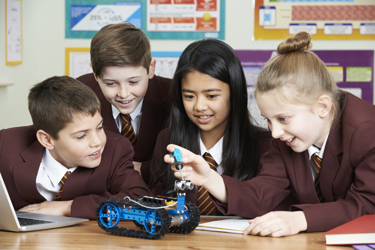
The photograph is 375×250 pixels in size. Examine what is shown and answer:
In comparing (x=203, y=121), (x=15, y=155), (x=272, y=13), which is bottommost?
(x=15, y=155)

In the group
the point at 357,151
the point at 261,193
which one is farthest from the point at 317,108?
the point at 261,193

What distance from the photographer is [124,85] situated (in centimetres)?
188

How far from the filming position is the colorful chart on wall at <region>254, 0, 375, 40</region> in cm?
309

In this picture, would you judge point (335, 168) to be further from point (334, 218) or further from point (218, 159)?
point (218, 159)

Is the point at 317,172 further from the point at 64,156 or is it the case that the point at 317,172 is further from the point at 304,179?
the point at 64,156

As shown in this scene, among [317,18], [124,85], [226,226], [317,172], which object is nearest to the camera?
[226,226]

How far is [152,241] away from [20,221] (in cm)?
41

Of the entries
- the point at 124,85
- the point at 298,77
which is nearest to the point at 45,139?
the point at 124,85

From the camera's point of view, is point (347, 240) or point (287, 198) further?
point (287, 198)

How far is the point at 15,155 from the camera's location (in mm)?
1643

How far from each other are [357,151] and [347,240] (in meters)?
0.34

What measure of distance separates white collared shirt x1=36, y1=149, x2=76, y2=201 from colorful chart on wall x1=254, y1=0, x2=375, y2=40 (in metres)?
1.85

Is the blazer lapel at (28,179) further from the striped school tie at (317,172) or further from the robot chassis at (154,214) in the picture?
the striped school tie at (317,172)

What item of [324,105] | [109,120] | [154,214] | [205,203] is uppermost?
[324,105]
